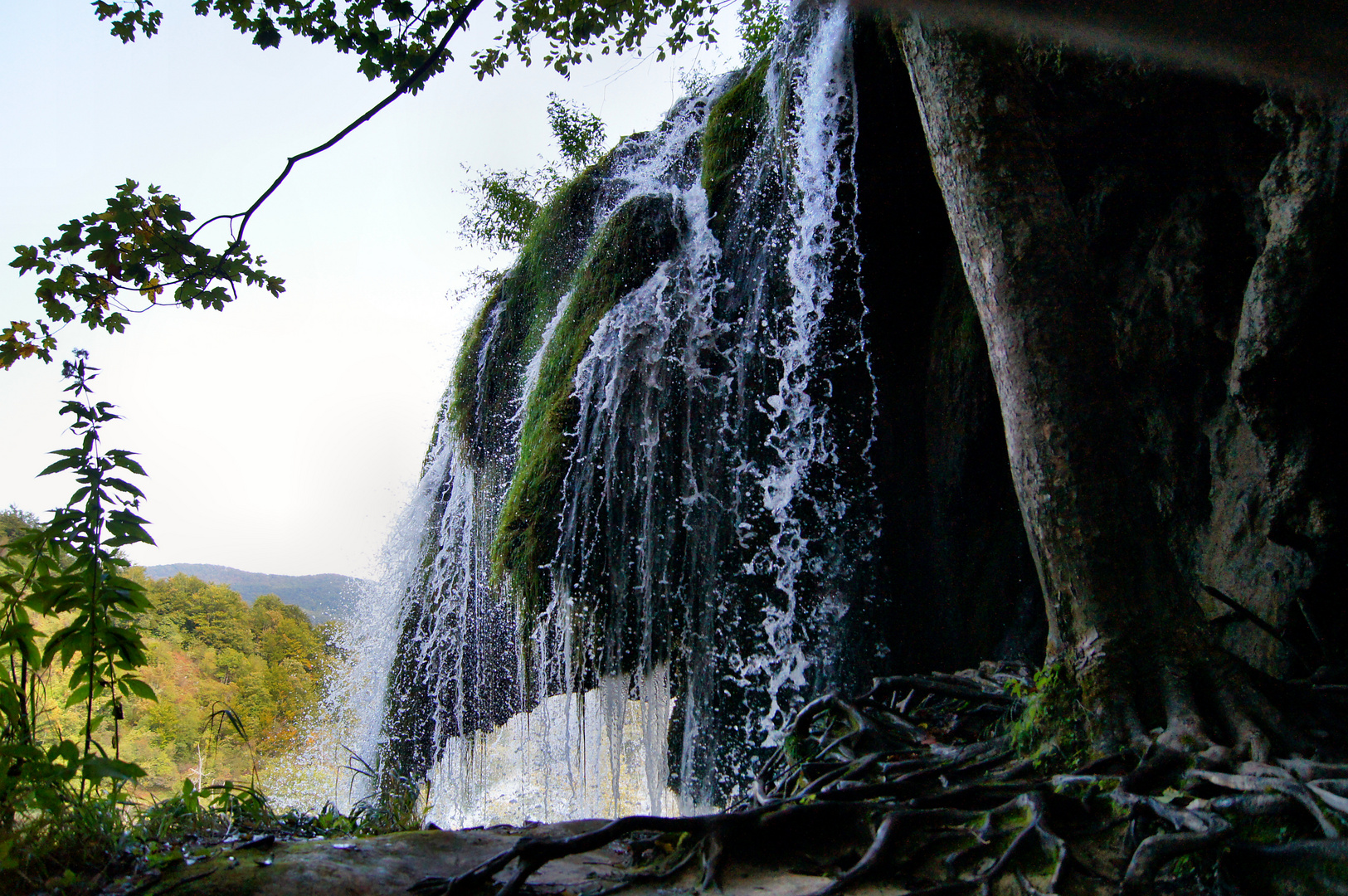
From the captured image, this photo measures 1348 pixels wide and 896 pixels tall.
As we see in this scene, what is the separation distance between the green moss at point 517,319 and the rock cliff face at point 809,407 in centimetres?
131

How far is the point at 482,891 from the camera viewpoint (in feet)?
6.95

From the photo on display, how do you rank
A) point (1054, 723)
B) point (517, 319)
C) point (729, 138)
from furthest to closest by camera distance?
point (517, 319) → point (729, 138) → point (1054, 723)

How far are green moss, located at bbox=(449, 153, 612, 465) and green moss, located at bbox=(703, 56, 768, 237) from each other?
238cm

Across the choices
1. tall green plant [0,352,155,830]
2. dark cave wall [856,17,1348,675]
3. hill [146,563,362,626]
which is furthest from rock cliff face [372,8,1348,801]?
hill [146,563,362,626]

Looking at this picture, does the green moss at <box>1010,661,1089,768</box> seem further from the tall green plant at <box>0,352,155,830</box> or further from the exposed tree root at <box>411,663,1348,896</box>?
the tall green plant at <box>0,352,155,830</box>

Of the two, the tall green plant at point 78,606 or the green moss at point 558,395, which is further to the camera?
the green moss at point 558,395

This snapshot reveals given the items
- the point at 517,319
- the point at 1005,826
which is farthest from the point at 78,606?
the point at 517,319

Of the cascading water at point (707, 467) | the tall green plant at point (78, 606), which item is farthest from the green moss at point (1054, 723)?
the cascading water at point (707, 467)

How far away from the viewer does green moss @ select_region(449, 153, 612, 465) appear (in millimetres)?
9320

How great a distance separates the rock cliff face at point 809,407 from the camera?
461 centimetres

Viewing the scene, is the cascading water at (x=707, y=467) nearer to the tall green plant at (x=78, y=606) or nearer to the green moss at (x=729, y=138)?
the green moss at (x=729, y=138)

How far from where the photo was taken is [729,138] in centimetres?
763

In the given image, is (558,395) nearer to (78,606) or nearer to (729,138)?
(729,138)

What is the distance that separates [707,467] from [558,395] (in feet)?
5.79
